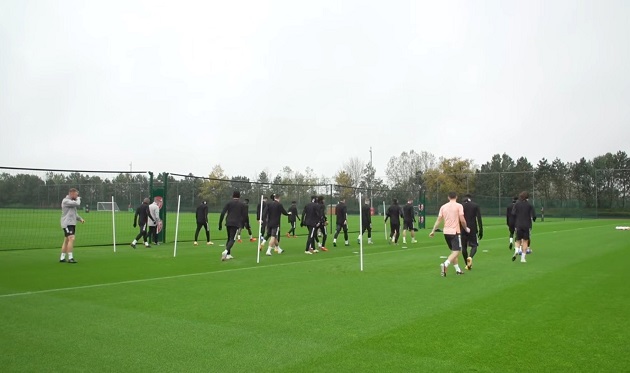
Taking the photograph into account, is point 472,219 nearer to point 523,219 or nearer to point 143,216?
point 523,219

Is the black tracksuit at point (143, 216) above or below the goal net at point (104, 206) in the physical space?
below

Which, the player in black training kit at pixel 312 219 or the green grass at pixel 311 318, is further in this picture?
the player in black training kit at pixel 312 219

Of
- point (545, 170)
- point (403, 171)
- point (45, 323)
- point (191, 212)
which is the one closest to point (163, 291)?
point (45, 323)

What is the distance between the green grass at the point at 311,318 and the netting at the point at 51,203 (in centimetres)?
738

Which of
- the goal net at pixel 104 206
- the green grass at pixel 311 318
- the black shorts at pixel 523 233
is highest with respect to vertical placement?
the goal net at pixel 104 206

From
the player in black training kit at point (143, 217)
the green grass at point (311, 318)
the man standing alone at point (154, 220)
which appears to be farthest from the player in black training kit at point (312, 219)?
the man standing alone at point (154, 220)

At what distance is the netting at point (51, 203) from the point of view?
18688mm

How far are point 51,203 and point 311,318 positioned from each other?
19.9 meters

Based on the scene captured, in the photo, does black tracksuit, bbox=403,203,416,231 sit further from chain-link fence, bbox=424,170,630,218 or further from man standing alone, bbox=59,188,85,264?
chain-link fence, bbox=424,170,630,218

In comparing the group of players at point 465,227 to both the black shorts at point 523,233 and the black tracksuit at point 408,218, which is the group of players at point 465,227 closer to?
the black shorts at point 523,233

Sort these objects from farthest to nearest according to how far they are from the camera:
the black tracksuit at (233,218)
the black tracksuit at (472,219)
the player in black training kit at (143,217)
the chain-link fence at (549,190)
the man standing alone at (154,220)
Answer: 1. the chain-link fence at (549,190)
2. the man standing alone at (154,220)
3. the player in black training kit at (143,217)
4. the black tracksuit at (233,218)
5. the black tracksuit at (472,219)

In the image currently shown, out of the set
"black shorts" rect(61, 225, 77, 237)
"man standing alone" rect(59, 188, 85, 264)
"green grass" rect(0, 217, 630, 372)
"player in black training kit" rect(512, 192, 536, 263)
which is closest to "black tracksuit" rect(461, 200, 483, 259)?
"green grass" rect(0, 217, 630, 372)

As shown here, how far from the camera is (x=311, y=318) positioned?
22.4 ft

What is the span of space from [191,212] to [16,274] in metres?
15.7
